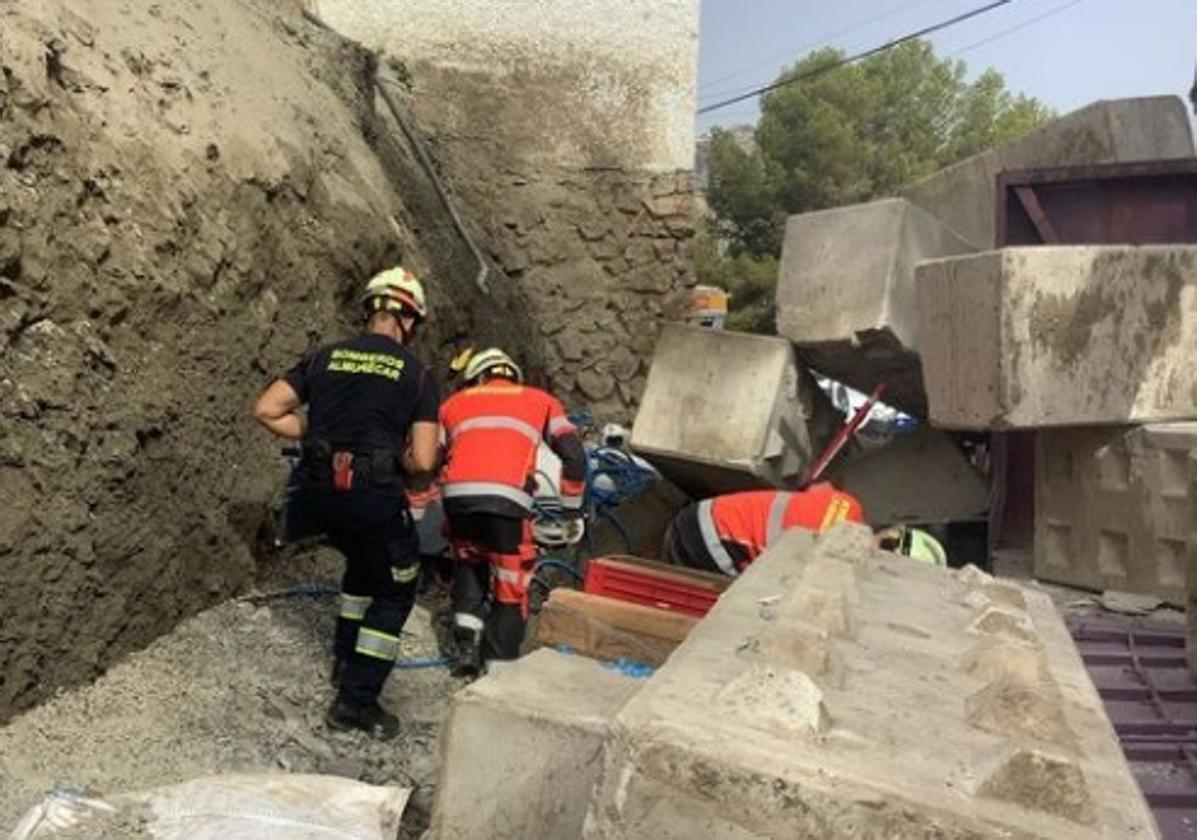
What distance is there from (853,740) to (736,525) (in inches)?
135

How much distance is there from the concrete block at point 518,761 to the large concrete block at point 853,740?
0.21 metres

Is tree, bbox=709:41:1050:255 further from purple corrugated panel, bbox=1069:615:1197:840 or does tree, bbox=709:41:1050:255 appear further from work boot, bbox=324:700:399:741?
work boot, bbox=324:700:399:741

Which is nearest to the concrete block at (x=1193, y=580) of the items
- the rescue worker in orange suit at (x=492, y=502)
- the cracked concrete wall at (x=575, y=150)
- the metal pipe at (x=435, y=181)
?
the rescue worker in orange suit at (x=492, y=502)

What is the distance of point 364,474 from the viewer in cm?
431

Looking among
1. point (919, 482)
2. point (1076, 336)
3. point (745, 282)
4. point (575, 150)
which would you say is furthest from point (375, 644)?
point (745, 282)

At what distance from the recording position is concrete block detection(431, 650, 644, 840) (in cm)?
204

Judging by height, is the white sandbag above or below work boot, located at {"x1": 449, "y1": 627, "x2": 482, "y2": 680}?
above

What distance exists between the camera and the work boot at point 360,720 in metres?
4.25

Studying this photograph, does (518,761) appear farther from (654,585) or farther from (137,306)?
(137,306)

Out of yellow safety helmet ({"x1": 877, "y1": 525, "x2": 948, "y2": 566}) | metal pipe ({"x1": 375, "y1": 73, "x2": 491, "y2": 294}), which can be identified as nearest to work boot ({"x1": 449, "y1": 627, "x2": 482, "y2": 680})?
yellow safety helmet ({"x1": 877, "y1": 525, "x2": 948, "y2": 566})

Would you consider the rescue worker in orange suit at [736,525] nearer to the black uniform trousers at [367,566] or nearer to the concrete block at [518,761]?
the black uniform trousers at [367,566]

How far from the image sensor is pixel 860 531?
10.7 ft

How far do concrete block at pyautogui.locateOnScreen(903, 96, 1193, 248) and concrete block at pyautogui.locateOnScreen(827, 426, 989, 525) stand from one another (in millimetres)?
1433

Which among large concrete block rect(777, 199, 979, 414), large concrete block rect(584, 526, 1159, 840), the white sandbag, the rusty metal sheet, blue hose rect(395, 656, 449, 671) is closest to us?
large concrete block rect(584, 526, 1159, 840)
